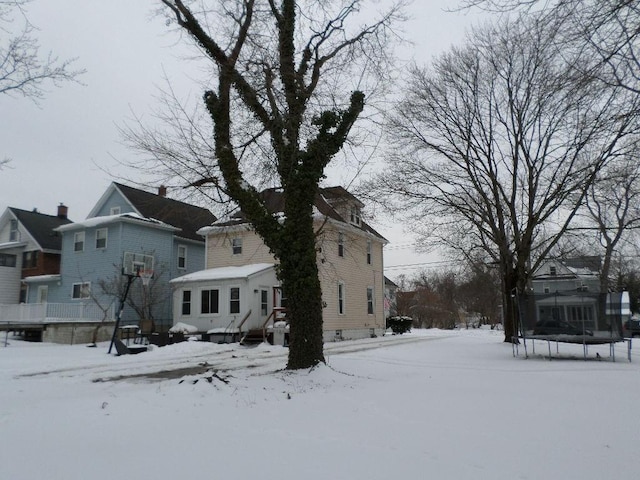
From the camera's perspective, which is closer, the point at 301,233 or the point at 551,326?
the point at 301,233

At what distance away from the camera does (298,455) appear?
4.37m

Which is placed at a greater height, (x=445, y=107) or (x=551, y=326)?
(x=445, y=107)

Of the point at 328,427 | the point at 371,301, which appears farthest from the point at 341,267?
the point at 328,427

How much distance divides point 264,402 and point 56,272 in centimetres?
2888

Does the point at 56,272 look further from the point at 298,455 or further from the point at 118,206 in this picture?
the point at 298,455

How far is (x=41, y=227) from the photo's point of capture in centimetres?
3186

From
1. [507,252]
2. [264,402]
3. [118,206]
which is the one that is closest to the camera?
[264,402]

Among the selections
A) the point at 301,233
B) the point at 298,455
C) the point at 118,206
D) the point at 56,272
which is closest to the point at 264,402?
the point at 298,455

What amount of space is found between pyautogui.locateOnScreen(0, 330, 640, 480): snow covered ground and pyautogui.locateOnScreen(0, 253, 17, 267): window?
25.7 meters

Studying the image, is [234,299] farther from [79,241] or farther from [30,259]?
[30,259]

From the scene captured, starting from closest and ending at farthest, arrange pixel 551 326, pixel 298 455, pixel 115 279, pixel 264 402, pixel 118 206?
pixel 298 455, pixel 264 402, pixel 551 326, pixel 115 279, pixel 118 206

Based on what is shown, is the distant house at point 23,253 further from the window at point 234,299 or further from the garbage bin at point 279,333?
the garbage bin at point 279,333

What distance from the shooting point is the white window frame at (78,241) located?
27000 mm

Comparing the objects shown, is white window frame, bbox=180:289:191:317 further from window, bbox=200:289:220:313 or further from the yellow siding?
the yellow siding
